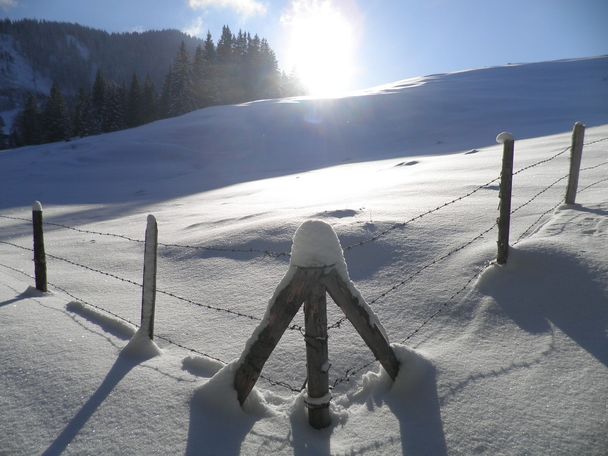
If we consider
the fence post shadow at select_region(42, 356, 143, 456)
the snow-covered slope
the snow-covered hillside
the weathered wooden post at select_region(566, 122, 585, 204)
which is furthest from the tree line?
the fence post shadow at select_region(42, 356, 143, 456)

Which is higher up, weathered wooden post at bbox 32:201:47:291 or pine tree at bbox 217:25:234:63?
pine tree at bbox 217:25:234:63

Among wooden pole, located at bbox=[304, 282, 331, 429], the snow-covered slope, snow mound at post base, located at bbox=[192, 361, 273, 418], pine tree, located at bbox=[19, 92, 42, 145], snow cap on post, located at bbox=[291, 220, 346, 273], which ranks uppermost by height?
pine tree, located at bbox=[19, 92, 42, 145]

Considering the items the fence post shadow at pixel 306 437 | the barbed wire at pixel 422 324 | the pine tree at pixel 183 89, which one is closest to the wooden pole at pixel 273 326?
the fence post shadow at pixel 306 437

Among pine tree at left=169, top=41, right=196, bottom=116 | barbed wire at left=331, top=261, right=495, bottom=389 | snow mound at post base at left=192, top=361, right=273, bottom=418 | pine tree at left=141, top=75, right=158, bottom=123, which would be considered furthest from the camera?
pine tree at left=141, top=75, right=158, bottom=123

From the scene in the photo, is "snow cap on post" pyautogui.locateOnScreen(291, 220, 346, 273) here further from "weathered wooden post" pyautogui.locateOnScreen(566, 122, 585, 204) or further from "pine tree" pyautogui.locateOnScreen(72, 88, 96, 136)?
"pine tree" pyautogui.locateOnScreen(72, 88, 96, 136)

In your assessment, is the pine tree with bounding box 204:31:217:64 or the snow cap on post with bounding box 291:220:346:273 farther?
A: the pine tree with bounding box 204:31:217:64

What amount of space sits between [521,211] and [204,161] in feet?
62.2

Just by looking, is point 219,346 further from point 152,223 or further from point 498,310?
point 498,310

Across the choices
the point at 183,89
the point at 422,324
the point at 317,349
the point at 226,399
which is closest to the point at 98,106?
the point at 183,89

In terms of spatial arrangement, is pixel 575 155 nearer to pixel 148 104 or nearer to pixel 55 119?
pixel 148 104

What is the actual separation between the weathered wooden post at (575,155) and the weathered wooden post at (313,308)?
4139 millimetres

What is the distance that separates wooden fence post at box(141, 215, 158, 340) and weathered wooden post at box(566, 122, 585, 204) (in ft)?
16.1

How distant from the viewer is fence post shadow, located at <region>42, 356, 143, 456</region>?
2.31m

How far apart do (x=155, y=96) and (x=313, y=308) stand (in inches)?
2045
